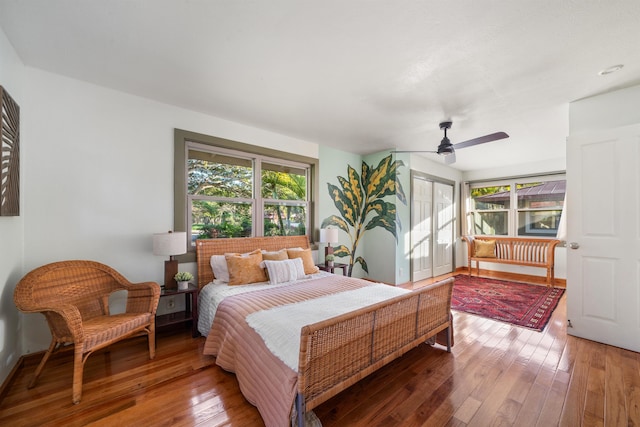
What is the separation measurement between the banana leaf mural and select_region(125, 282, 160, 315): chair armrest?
2.76 meters

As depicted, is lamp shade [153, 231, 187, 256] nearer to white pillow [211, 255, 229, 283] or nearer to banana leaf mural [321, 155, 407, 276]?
white pillow [211, 255, 229, 283]

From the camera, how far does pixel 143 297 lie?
7.80 feet

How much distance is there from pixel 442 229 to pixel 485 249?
991 mm

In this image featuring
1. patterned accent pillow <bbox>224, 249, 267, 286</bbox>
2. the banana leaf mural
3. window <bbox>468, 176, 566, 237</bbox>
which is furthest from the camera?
window <bbox>468, 176, 566, 237</bbox>

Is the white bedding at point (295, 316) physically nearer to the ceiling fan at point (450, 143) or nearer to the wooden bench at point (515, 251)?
the ceiling fan at point (450, 143)

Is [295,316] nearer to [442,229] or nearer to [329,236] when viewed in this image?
[329,236]

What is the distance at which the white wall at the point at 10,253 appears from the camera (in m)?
1.84

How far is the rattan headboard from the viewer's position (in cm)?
305

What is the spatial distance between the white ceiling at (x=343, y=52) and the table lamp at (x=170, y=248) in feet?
5.09

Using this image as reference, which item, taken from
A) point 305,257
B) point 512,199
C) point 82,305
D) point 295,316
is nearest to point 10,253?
point 82,305

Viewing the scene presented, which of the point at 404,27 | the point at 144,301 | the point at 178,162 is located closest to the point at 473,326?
the point at 404,27

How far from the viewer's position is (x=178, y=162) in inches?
120

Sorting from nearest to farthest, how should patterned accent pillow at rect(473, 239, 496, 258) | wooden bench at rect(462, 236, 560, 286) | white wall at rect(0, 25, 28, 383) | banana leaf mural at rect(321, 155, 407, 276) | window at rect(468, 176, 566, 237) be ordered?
white wall at rect(0, 25, 28, 383), banana leaf mural at rect(321, 155, 407, 276), wooden bench at rect(462, 236, 560, 286), window at rect(468, 176, 566, 237), patterned accent pillow at rect(473, 239, 496, 258)

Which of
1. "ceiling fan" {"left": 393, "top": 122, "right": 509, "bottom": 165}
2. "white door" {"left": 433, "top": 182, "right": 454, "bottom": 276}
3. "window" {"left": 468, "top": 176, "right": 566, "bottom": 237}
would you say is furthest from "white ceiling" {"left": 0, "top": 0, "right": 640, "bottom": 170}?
"window" {"left": 468, "top": 176, "right": 566, "bottom": 237}
